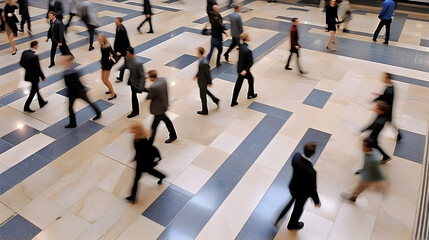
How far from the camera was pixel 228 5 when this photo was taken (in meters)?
16.5

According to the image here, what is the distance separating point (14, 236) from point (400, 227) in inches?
221

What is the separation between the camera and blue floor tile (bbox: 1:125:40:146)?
6.73m

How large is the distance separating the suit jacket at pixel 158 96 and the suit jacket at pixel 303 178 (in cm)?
276

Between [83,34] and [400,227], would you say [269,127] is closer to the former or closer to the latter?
[400,227]

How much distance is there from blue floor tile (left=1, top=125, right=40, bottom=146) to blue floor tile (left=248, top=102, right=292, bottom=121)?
4859mm

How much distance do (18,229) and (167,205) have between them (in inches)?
85.6

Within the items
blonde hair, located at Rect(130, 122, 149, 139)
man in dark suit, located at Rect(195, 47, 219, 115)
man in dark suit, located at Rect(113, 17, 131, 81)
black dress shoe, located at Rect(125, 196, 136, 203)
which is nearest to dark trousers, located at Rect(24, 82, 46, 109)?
man in dark suit, located at Rect(113, 17, 131, 81)

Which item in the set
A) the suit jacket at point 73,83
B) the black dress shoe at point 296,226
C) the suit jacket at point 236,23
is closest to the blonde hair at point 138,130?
the black dress shoe at point 296,226

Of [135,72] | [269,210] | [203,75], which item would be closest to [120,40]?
[135,72]

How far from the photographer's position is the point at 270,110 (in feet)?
25.5

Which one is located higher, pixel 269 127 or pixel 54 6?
pixel 54 6

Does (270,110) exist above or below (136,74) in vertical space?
below

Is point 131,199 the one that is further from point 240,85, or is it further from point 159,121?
point 240,85

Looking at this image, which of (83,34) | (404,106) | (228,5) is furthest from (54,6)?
(404,106)
